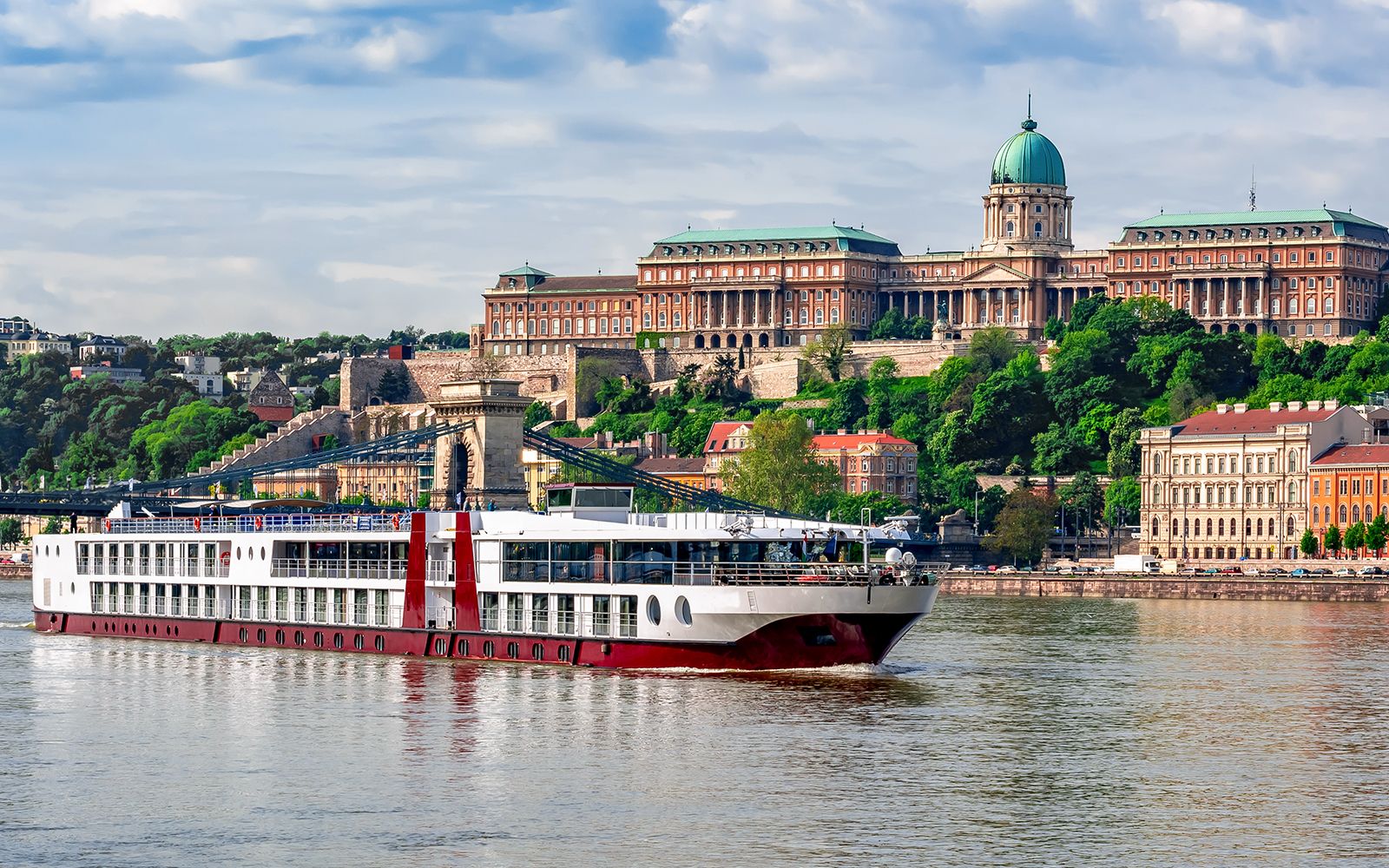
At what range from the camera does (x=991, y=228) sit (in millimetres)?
193000

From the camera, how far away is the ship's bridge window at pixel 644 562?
54.0m

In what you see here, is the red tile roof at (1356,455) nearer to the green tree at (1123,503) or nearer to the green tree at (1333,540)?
the green tree at (1333,540)

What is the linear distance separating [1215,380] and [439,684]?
359 ft

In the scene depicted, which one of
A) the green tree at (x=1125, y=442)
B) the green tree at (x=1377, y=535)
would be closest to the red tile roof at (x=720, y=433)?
the green tree at (x=1125, y=442)

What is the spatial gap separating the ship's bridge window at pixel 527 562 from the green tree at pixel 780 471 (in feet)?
241

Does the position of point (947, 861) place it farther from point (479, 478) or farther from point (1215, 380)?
point (1215, 380)

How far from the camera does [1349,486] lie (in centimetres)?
12344

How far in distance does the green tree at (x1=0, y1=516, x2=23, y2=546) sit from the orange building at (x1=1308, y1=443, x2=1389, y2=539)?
82.3m

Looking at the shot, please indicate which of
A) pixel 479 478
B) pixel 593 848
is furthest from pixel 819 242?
pixel 593 848

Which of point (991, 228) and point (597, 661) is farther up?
point (991, 228)

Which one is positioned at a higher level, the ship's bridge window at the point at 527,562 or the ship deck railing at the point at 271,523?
the ship deck railing at the point at 271,523

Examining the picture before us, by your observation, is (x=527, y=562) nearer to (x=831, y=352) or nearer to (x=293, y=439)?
(x=293, y=439)

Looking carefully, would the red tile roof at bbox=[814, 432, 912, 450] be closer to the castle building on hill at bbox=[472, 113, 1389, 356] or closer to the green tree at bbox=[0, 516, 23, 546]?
the castle building on hill at bbox=[472, 113, 1389, 356]

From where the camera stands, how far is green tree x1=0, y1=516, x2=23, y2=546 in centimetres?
17116
